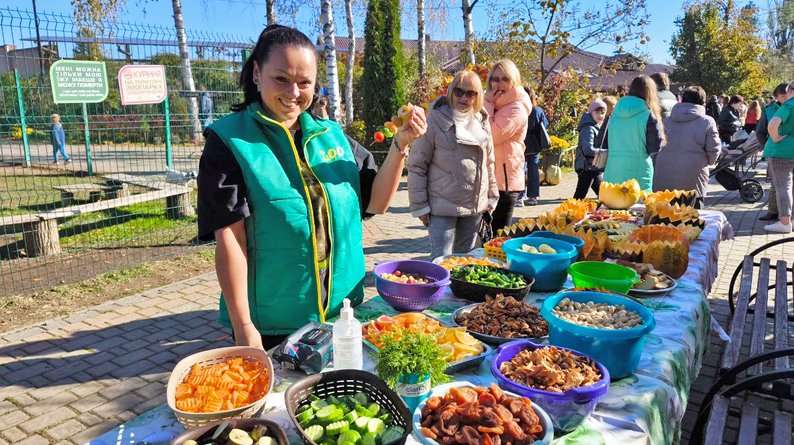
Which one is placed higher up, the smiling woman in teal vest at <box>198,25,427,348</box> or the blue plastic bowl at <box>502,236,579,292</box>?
the smiling woman in teal vest at <box>198,25,427,348</box>

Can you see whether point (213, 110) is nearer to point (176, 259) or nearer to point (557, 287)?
point (176, 259)

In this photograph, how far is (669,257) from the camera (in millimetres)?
2855

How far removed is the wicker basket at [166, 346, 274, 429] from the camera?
1.31 metres

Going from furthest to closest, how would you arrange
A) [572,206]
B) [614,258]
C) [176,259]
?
[176,259]
[572,206]
[614,258]

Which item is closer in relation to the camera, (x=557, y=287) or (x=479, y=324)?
(x=479, y=324)

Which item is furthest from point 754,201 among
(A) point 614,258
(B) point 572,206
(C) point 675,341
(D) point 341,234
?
(D) point 341,234

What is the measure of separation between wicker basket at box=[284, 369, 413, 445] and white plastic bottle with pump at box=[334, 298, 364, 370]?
0.16m

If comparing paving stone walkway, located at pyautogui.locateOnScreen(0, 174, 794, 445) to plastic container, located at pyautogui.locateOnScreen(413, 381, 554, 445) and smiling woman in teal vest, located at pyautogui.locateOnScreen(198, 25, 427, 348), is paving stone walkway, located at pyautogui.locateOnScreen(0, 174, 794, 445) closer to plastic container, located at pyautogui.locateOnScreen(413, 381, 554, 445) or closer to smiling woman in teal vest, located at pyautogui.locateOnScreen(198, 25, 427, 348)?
smiling woman in teal vest, located at pyautogui.locateOnScreen(198, 25, 427, 348)

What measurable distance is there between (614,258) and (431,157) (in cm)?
143

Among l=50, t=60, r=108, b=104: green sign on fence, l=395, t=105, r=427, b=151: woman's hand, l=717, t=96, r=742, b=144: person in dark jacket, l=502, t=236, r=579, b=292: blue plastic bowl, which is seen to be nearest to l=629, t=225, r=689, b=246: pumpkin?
l=502, t=236, r=579, b=292: blue plastic bowl

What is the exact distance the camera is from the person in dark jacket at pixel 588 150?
27.0 ft

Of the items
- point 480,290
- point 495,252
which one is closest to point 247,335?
point 480,290

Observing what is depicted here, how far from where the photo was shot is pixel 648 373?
182 centimetres

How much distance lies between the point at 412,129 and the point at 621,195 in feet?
10.4
